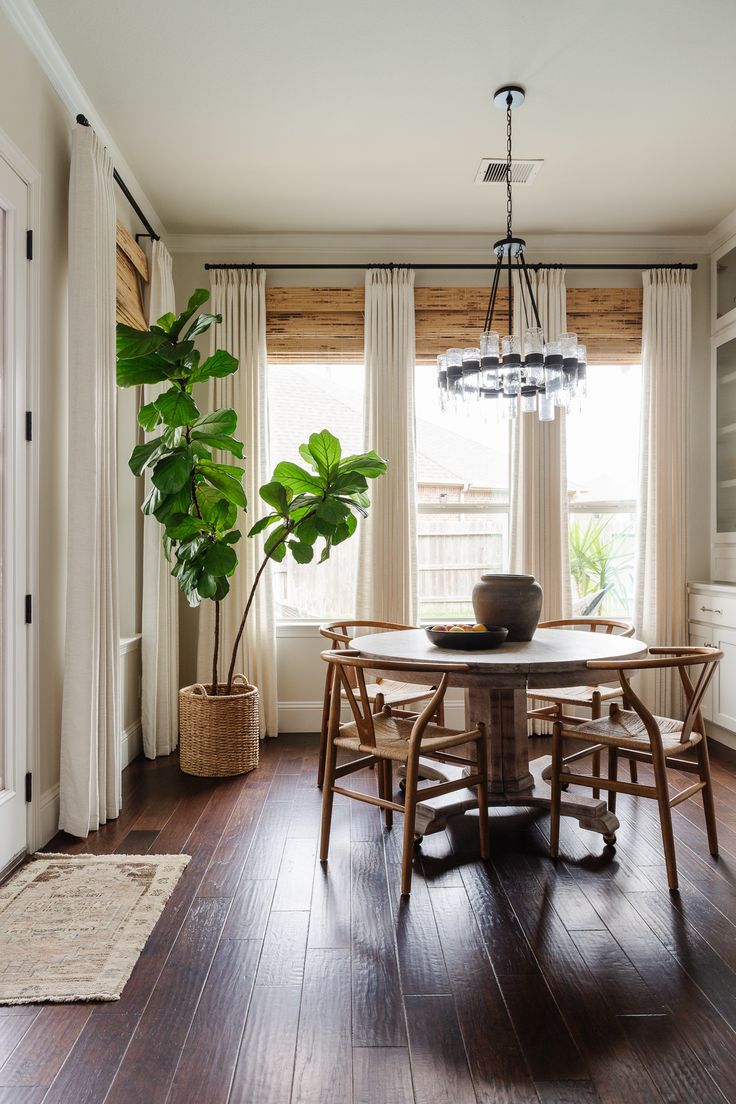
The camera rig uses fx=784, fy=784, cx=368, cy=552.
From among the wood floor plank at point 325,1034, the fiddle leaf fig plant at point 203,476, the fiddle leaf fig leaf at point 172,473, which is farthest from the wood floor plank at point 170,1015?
the fiddle leaf fig leaf at point 172,473

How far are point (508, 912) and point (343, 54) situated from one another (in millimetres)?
3198

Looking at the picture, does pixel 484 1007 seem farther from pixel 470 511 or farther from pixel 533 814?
pixel 470 511

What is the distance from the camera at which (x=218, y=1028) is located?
1.87 meters

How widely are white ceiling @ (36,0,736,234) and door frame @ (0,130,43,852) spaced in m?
0.77

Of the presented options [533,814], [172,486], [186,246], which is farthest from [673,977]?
[186,246]

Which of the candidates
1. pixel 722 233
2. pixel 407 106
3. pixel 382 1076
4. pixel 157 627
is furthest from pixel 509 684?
pixel 722 233

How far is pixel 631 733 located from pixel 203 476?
2377mm

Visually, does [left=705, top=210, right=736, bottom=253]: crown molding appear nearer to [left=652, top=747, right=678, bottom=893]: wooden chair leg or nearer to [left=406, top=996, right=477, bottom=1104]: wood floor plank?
[left=652, top=747, right=678, bottom=893]: wooden chair leg

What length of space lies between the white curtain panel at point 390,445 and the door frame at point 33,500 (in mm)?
2178

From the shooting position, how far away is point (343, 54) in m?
Result: 3.09

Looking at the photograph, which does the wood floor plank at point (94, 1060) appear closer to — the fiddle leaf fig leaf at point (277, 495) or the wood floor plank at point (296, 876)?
the wood floor plank at point (296, 876)

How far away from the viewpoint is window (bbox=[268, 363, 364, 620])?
499 centimetres

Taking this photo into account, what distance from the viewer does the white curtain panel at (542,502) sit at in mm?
4812

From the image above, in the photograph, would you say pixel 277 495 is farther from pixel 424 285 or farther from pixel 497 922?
pixel 497 922
